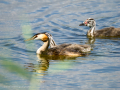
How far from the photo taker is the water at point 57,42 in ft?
6.28

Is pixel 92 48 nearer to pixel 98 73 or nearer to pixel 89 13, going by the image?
pixel 98 73

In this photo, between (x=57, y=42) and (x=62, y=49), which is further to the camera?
(x=57, y=42)

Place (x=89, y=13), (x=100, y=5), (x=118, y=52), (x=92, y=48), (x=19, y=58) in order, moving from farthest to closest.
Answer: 1. (x=100, y=5)
2. (x=89, y=13)
3. (x=92, y=48)
4. (x=118, y=52)
5. (x=19, y=58)

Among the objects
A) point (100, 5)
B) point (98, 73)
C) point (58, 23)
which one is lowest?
point (98, 73)

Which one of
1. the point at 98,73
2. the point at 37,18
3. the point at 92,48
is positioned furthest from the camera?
the point at 37,18

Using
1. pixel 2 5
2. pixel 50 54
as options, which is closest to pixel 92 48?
pixel 50 54

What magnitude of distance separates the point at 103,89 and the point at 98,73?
1.30 m

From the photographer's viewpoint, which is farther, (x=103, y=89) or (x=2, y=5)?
(x=2, y=5)

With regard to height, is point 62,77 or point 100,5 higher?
point 100,5

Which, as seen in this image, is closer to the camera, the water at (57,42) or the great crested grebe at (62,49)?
the water at (57,42)

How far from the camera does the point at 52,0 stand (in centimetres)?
1705

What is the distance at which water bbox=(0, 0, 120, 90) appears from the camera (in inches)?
75.4

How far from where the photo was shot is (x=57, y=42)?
994cm

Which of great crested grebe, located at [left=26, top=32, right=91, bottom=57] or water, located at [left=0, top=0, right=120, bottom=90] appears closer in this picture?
water, located at [left=0, top=0, right=120, bottom=90]
